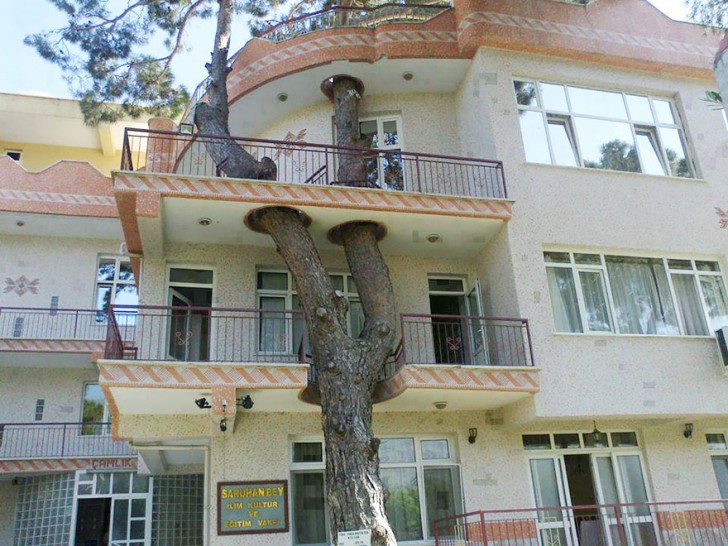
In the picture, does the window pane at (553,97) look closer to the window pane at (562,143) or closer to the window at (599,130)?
the window at (599,130)

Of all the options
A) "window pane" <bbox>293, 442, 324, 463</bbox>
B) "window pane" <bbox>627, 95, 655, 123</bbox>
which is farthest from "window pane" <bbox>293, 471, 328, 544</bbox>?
"window pane" <bbox>627, 95, 655, 123</bbox>

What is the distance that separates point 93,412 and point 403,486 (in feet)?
36.2

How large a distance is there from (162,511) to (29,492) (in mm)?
4685

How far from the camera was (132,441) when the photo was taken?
10.8 meters

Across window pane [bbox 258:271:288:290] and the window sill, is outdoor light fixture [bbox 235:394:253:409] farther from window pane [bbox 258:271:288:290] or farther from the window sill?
the window sill

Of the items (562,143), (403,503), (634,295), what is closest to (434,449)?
(403,503)

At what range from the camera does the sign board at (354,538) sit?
8188 mm

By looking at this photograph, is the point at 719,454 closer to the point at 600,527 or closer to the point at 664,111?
the point at 600,527

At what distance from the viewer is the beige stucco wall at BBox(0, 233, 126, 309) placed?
19188mm

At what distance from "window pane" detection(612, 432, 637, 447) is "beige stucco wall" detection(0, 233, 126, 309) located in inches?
569

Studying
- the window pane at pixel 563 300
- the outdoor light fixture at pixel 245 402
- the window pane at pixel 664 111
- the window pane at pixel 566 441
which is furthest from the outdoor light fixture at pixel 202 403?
the window pane at pixel 664 111

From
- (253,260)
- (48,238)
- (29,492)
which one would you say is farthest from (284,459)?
(48,238)

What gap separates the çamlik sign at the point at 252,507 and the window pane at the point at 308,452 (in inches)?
23.3

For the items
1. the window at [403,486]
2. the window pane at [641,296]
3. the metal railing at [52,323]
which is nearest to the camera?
the window at [403,486]
